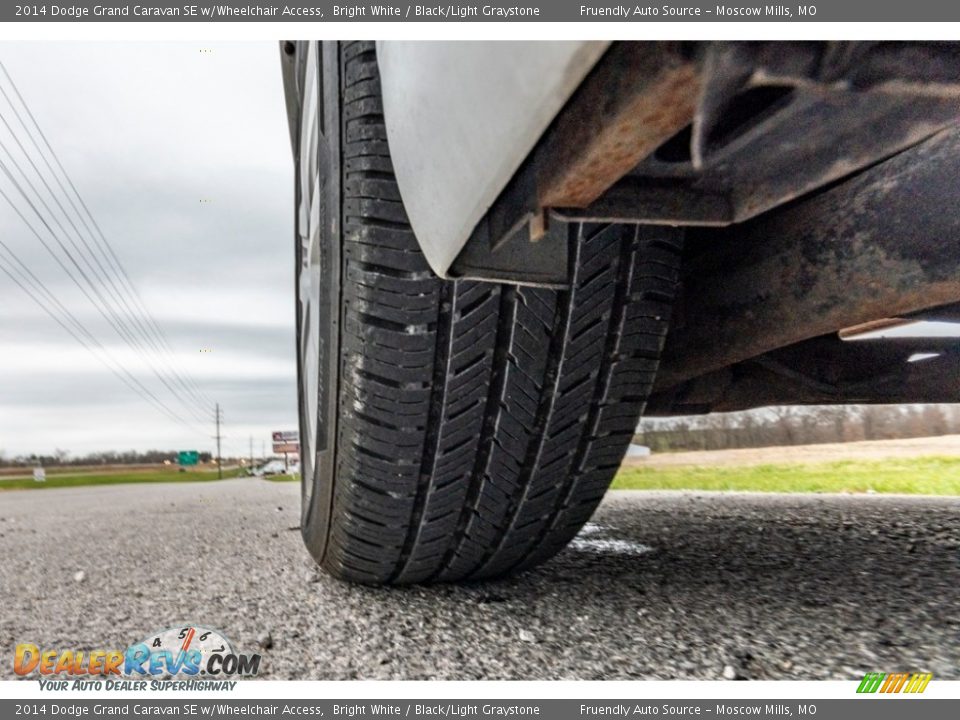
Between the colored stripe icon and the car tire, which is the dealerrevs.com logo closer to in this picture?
the car tire

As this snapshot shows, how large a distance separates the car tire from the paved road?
0.44ft

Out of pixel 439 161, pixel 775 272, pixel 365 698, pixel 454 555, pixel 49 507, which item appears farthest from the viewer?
pixel 49 507

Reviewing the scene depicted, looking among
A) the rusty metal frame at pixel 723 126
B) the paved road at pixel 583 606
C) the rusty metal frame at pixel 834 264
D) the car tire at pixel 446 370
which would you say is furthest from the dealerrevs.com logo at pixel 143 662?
the rusty metal frame at pixel 834 264

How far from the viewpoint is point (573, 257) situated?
81cm

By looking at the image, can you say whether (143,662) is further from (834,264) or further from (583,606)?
(834,264)

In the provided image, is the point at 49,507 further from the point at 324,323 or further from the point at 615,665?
the point at 615,665

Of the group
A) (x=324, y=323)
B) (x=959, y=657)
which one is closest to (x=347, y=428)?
(x=324, y=323)

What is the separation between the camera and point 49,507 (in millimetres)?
3844

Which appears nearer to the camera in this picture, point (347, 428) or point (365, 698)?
point (365, 698)

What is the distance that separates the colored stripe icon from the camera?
2.41 feet

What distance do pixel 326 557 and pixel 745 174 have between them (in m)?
1.02

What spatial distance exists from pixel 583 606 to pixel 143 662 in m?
0.68

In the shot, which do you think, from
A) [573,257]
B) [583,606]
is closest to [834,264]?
[573,257]

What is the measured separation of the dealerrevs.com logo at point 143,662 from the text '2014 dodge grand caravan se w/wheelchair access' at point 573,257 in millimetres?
253
